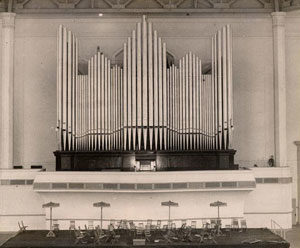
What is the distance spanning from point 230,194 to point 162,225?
234 cm

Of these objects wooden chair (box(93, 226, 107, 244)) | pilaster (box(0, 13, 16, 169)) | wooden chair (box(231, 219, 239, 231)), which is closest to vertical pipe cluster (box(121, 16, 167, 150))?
wooden chair (box(231, 219, 239, 231))

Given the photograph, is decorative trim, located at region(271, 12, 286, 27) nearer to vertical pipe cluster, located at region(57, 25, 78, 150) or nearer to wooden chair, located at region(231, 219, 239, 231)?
vertical pipe cluster, located at region(57, 25, 78, 150)

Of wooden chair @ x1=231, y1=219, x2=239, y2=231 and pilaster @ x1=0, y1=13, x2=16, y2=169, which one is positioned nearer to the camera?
wooden chair @ x1=231, y1=219, x2=239, y2=231

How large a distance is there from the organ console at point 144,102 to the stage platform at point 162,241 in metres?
3.22

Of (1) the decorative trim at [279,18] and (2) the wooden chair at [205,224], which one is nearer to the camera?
(2) the wooden chair at [205,224]

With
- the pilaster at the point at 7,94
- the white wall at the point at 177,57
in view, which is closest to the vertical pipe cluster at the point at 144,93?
the white wall at the point at 177,57

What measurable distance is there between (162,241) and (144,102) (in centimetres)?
494

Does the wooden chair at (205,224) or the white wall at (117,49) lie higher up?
the white wall at (117,49)

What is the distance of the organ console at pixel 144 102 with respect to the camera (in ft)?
59.1

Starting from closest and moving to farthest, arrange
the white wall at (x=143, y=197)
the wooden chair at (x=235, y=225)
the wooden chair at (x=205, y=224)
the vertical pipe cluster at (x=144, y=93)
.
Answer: the wooden chair at (x=205, y=224) < the wooden chair at (x=235, y=225) < the white wall at (x=143, y=197) < the vertical pipe cluster at (x=144, y=93)

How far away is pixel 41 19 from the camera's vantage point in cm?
2011

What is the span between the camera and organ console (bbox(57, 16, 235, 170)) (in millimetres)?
18000

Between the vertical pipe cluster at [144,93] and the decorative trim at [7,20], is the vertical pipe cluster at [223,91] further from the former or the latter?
the decorative trim at [7,20]

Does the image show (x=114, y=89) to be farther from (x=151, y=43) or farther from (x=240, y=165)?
(x=240, y=165)
